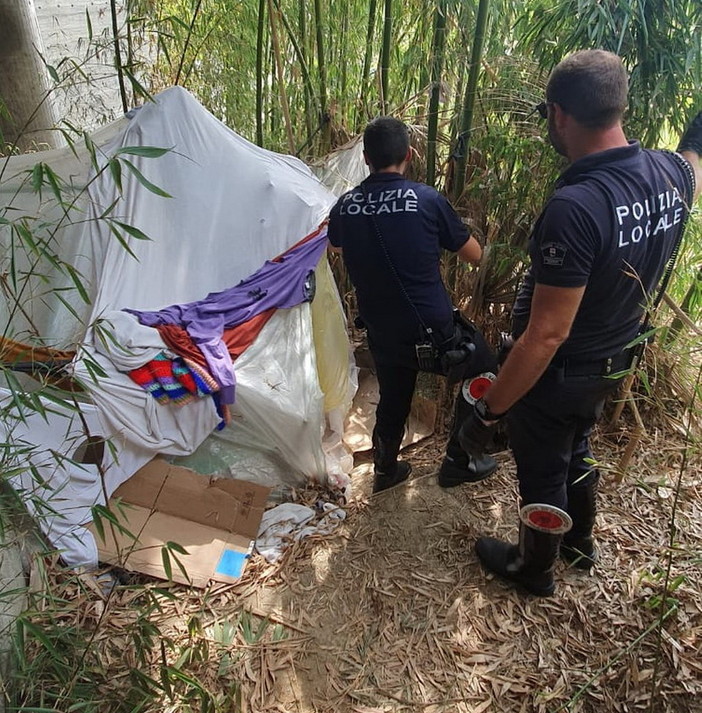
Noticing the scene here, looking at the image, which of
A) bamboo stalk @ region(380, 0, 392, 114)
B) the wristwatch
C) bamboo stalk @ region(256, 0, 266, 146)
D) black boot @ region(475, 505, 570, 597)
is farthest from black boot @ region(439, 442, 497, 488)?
bamboo stalk @ region(256, 0, 266, 146)

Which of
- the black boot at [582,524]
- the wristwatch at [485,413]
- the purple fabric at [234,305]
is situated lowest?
the black boot at [582,524]

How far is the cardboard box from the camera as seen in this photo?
6.84 feet

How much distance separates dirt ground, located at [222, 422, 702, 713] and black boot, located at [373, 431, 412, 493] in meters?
0.09

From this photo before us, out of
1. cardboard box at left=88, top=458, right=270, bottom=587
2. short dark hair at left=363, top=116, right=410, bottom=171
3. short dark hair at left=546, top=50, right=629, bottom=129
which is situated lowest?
cardboard box at left=88, top=458, right=270, bottom=587

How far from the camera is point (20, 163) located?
280cm

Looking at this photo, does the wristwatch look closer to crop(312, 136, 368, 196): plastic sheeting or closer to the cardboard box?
the cardboard box

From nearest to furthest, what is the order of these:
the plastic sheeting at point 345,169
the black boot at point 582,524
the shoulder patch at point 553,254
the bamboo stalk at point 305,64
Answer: the shoulder patch at point 553,254, the black boot at point 582,524, the bamboo stalk at point 305,64, the plastic sheeting at point 345,169

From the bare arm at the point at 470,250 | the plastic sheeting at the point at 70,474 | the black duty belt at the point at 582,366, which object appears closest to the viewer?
the black duty belt at the point at 582,366

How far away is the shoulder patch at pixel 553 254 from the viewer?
1.26 metres

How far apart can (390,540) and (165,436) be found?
0.95m

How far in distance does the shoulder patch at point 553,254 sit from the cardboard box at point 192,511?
1.45 meters

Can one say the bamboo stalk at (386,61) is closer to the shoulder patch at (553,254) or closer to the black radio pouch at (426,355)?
the black radio pouch at (426,355)

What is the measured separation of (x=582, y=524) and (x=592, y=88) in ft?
4.29

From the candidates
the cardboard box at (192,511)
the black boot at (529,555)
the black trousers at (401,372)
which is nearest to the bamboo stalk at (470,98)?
the black trousers at (401,372)
